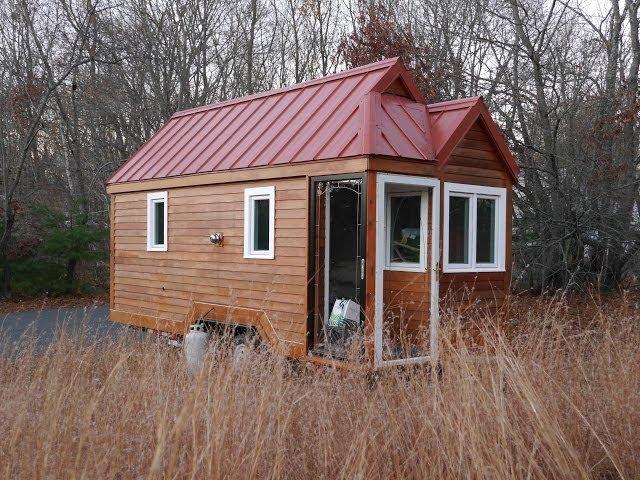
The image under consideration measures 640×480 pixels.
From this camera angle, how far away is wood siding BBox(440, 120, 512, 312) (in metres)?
8.29

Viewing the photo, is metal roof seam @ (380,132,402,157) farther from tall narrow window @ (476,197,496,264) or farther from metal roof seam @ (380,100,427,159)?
tall narrow window @ (476,197,496,264)

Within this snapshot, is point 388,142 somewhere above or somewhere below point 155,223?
above

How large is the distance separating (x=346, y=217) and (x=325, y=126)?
1278 millimetres

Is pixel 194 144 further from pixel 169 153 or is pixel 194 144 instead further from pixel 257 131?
pixel 257 131

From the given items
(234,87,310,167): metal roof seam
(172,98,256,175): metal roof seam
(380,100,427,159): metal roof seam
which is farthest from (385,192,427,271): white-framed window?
(172,98,256,175): metal roof seam

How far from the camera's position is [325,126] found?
27.6 ft

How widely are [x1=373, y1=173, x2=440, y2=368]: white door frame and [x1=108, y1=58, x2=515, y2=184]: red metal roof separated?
0.27 metres

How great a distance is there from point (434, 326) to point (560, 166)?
940 cm

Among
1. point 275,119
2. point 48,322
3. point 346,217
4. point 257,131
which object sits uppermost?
point 275,119

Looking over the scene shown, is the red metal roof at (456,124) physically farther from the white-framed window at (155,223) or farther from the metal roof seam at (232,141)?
the white-framed window at (155,223)

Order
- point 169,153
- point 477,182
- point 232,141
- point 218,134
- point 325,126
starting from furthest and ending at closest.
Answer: point 169,153 → point 218,134 → point 232,141 → point 477,182 → point 325,126

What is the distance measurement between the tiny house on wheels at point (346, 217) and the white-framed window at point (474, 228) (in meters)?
0.02

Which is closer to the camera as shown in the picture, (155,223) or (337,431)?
(337,431)

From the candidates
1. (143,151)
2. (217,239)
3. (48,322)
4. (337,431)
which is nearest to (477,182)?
(217,239)
